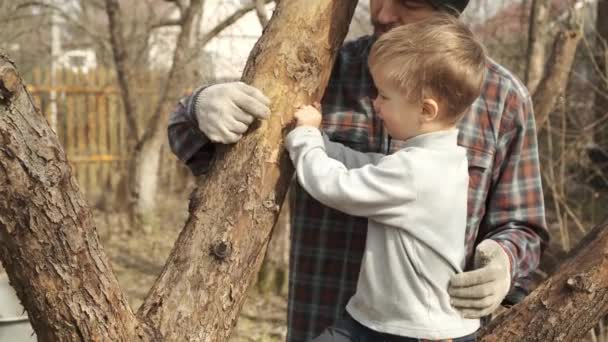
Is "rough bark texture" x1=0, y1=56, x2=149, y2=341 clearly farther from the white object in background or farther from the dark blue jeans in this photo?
the white object in background

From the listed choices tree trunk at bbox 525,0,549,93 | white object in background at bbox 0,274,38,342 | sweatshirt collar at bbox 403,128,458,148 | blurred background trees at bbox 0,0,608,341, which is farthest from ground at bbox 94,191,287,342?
sweatshirt collar at bbox 403,128,458,148

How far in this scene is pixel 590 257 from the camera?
6.30 feet

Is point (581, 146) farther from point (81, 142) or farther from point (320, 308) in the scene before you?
point (81, 142)

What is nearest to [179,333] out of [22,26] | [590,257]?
[590,257]

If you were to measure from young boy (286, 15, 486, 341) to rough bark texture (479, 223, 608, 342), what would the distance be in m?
0.22

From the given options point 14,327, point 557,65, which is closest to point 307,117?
point 14,327

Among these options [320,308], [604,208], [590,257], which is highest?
[590,257]

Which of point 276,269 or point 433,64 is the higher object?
point 433,64

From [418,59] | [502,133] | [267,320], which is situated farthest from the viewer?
[267,320]

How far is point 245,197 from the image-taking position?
67.9 inches

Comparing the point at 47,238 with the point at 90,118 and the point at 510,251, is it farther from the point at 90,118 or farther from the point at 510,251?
the point at 90,118

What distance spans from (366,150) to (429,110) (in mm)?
428

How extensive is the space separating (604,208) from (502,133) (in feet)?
18.3

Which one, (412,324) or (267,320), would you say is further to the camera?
(267,320)
